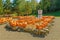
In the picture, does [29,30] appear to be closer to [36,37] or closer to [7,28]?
[36,37]

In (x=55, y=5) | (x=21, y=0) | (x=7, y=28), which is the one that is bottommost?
(x=55, y=5)

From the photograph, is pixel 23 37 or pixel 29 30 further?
pixel 29 30

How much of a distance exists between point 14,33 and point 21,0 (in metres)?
33.2

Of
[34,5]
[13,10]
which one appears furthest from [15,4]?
[34,5]

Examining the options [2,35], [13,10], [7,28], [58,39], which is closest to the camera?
[58,39]

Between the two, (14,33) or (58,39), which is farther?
(14,33)

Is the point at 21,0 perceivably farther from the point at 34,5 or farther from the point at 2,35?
the point at 2,35

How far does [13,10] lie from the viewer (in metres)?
40.3

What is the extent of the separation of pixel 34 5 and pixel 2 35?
38.5 m

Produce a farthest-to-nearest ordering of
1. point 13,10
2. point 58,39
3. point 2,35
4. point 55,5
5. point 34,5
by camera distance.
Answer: point 55,5 < point 34,5 < point 13,10 < point 2,35 < point 58,39

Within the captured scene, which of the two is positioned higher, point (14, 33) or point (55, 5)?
point (14, 33)

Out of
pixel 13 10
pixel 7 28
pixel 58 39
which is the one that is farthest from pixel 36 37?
pixel 13 10

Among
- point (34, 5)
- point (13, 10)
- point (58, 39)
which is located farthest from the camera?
point (34, 5)

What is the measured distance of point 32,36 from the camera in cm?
841
